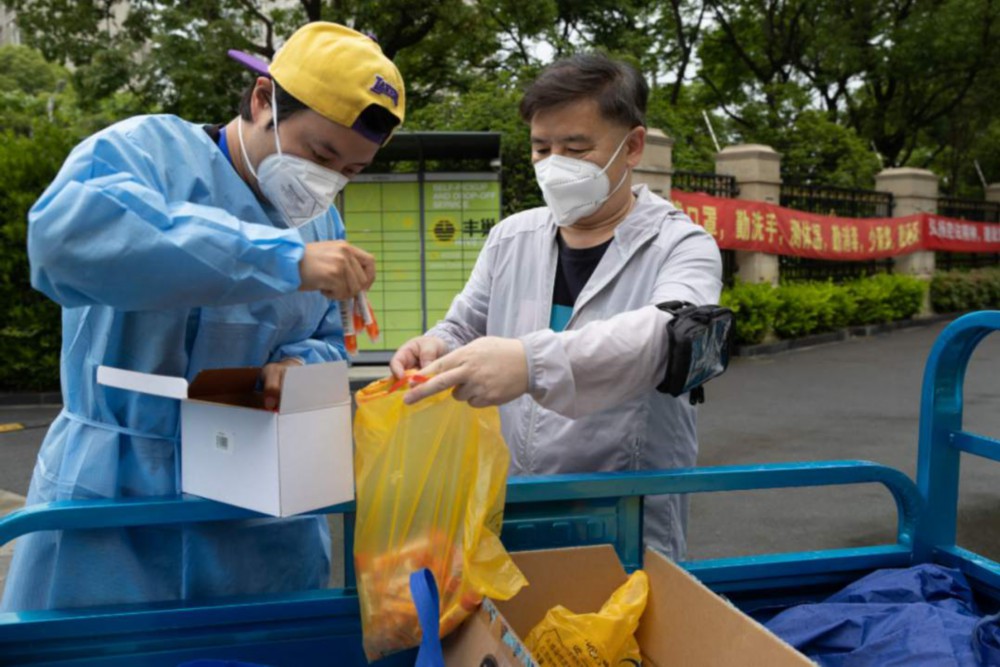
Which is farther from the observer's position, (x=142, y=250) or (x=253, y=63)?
(x=253, y=63)

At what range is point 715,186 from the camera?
40.2 feet

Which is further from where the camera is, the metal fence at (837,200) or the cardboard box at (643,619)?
the metal fence at (837,200)

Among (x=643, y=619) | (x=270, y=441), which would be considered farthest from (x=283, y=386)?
(x=643, y=619)

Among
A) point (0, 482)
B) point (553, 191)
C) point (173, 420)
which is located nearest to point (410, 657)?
point (173, 420)

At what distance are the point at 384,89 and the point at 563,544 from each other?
0.91 metres

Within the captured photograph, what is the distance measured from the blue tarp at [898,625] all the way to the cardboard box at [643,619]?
221mm

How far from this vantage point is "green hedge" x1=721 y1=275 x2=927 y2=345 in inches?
446

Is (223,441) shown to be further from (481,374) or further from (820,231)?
(820,231)

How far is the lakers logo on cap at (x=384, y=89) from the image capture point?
1.54m

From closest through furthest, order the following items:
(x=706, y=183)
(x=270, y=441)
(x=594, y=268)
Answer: (x=270, y=441), (x=594, y=268), (x=706, y=183)

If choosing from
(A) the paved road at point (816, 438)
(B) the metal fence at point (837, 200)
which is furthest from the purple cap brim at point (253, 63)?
(B) the metal fence at point (837, 200)

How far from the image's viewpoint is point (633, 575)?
1664mm

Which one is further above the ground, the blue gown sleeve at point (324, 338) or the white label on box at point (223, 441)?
the blue gown sleeve at point (324, 338)

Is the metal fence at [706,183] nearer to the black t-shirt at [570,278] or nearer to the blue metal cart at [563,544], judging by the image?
the black t-shirt at [570,278]
